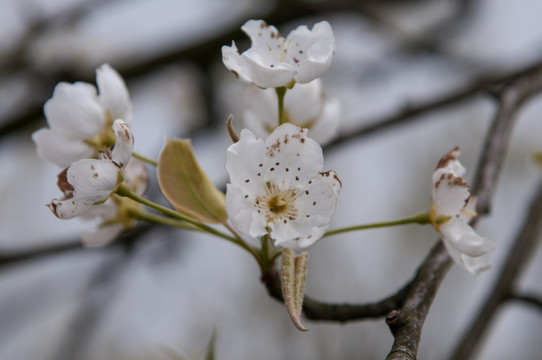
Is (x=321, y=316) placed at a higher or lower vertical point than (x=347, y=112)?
higher

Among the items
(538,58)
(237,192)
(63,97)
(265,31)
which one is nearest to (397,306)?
(237,192)

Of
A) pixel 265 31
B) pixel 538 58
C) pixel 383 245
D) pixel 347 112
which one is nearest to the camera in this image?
pixel 265 31

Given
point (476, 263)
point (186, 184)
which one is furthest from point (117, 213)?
point (476, 263)

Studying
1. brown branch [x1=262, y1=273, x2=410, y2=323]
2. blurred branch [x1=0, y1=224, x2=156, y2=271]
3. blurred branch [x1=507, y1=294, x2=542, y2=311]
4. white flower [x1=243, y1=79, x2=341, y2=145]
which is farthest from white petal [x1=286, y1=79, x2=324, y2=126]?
blurred branch [x1=0, y1=224, x2=156, y2=271]

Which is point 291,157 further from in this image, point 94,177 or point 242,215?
point 94,177

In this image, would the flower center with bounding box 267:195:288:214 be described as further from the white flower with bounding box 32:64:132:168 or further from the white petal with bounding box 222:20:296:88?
the white flower with bounding box 32:64:132:168

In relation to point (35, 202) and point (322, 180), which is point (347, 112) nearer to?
point (35, 202)

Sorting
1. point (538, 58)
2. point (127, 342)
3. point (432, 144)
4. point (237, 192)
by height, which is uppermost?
point (237, 192)
